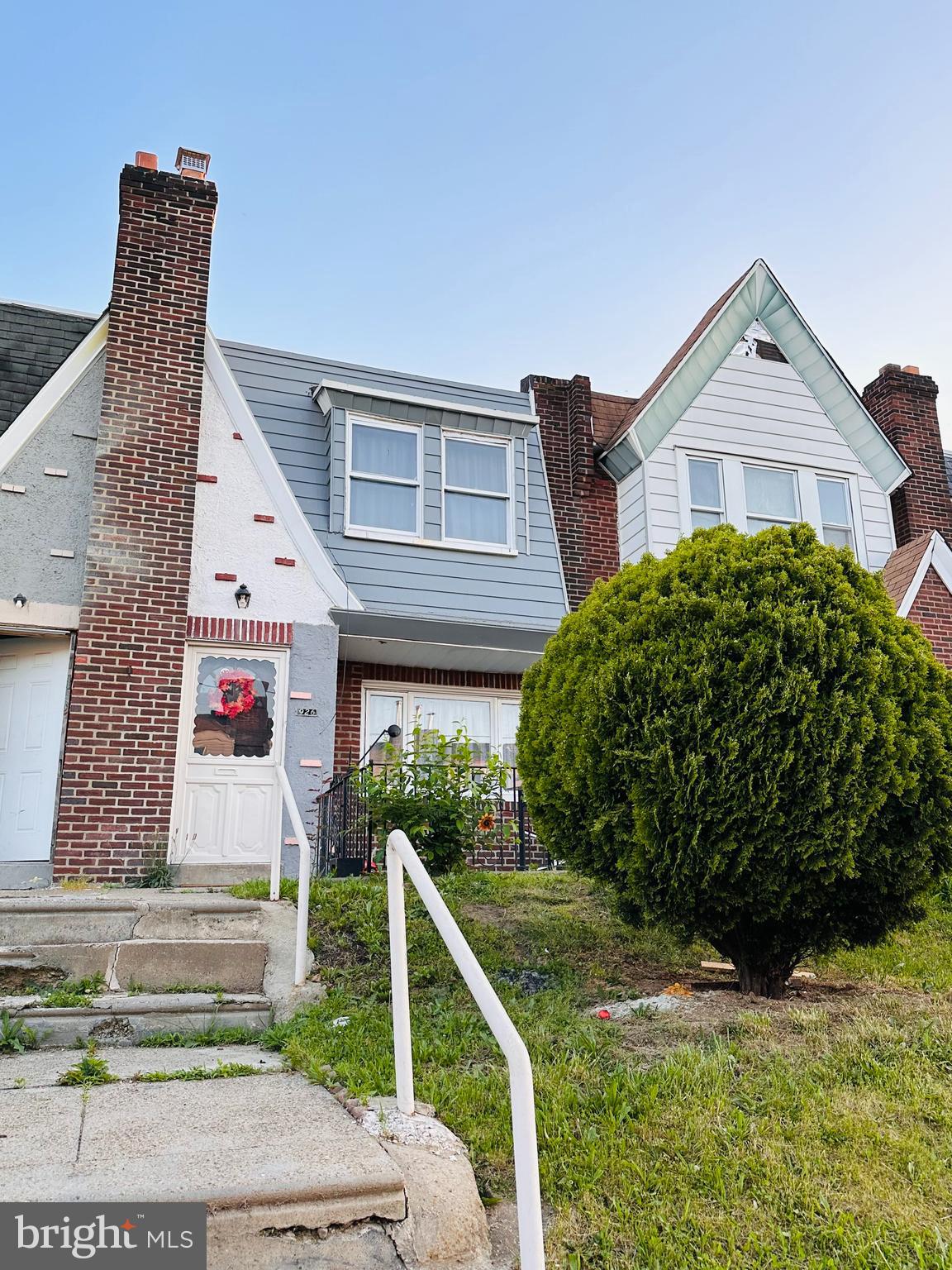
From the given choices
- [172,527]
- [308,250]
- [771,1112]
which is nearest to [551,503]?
[308,250]

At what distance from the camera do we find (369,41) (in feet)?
31.6

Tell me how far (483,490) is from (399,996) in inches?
340

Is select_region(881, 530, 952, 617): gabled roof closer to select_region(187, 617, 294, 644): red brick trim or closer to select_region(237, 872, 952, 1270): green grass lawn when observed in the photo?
select_region(237, 872, 952, 1270): green grass lawn

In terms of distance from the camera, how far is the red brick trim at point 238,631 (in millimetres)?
9359

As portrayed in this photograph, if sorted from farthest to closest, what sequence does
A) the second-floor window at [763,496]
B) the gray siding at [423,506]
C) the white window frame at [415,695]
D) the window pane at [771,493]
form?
the window pane at [771,493] → the second-floor window at [763,496] → the white window frame at [415,695] → the gray siding at [423,506]

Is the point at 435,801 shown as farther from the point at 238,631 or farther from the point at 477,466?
the point at 477,466

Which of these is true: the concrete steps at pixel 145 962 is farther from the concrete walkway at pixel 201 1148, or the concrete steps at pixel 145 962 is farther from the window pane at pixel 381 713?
the window pane at pixel 381 713

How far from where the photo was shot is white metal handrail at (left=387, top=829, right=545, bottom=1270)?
7.20 feet

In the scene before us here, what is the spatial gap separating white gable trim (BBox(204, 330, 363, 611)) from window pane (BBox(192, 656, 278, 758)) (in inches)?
44.9

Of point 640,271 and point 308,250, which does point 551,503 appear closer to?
point 640,271

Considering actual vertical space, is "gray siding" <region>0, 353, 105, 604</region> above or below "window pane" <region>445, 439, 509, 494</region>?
below

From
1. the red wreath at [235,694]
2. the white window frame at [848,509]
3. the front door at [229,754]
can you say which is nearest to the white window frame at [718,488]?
the white window frame at [848,509]

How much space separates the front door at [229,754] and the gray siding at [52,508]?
1.44 m

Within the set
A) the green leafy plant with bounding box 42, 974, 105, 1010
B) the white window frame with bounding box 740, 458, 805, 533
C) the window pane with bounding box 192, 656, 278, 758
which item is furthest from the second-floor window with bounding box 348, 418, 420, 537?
the green leafy plant with bounding box 42, 974, 105, 1010
